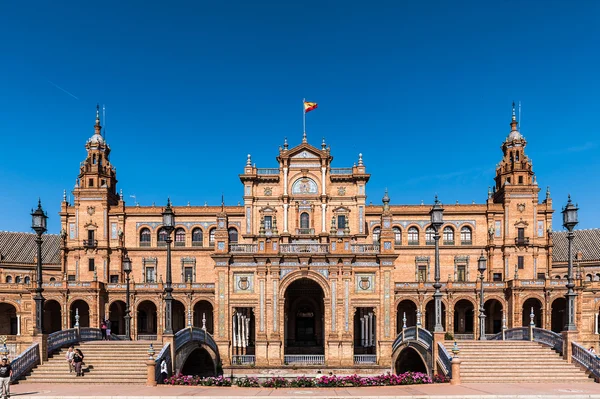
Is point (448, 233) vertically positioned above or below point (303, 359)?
above

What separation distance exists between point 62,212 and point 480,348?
159 feet

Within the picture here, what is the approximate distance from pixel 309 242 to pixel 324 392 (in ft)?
100

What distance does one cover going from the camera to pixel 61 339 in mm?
27781

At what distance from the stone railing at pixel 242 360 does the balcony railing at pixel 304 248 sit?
26.3 ft

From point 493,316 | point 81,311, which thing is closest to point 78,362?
point 81,311

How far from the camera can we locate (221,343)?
36500mm

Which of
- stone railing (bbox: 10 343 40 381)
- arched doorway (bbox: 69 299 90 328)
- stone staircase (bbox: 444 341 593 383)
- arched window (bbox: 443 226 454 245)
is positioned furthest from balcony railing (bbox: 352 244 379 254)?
arched doorway (bbox: 69 299 90 328)

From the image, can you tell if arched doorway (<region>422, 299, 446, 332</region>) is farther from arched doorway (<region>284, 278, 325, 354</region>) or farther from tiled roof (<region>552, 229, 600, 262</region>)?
tiled roof (<region>552, 229, 600, 262</region>)

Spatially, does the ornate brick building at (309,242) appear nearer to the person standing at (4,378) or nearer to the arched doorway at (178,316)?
the arched doorway at (178,316)

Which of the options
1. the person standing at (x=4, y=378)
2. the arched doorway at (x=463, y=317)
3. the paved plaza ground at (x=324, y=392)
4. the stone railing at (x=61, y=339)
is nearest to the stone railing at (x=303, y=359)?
the stone railing at (x=61, y=339)

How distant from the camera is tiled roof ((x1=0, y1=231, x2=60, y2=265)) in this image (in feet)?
215

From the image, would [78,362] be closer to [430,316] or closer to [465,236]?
[430,316]

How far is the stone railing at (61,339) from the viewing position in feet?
86.7

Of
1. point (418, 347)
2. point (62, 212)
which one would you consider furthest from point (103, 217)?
point (418, 347)
